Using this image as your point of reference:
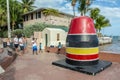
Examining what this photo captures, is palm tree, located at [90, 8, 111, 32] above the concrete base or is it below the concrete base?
above

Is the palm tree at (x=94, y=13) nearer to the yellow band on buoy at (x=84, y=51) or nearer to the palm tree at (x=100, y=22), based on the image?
the palm tree at (x=100, y=22)

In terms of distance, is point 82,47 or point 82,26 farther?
point 82,26

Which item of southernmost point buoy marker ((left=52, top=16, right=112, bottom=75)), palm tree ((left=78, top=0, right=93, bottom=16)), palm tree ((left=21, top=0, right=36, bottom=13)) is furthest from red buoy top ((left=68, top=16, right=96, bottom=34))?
palm tree ((left=21, top=0, right=36, bottom=13))

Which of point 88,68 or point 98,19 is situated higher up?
point 98,19

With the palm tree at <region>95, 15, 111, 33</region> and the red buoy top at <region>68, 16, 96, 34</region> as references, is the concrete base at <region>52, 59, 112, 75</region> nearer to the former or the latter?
the red buoy top at <region>68, 16, 96, 34</region>

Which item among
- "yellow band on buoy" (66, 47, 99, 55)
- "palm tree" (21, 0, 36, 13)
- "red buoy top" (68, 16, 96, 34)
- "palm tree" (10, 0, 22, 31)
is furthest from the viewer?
"palm tree" (21, 0, 36, 13)

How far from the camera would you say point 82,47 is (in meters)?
8.55

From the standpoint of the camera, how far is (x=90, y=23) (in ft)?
29.6

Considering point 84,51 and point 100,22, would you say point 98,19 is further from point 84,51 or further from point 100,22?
point 84,51

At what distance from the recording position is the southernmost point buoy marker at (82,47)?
8.55 meters

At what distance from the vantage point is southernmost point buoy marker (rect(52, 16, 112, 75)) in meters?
8.55

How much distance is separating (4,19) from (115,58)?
25361mm

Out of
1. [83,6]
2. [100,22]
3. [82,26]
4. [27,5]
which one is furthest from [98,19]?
[82,26]

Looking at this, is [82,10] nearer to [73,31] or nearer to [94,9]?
[94,9]
